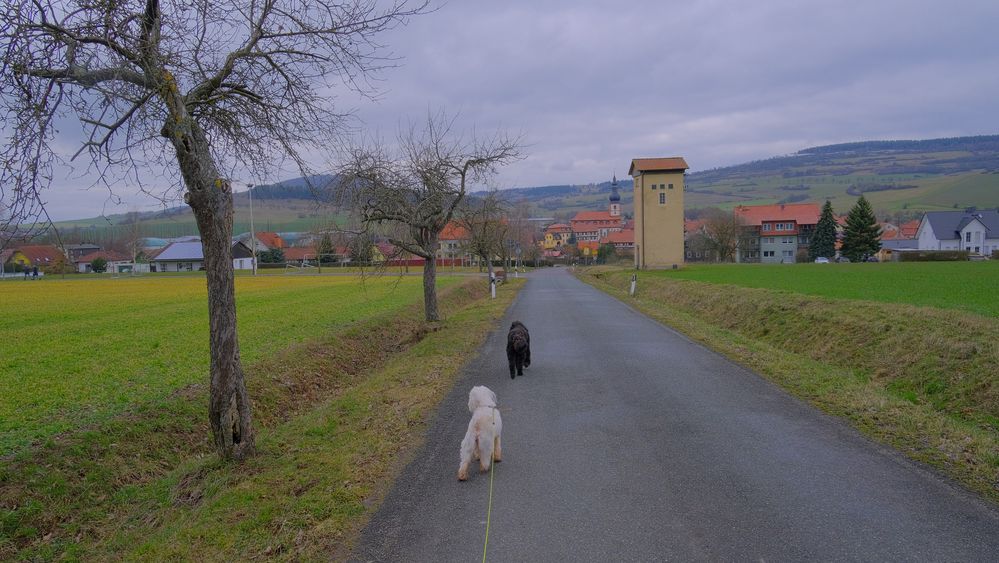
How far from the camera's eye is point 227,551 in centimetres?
442

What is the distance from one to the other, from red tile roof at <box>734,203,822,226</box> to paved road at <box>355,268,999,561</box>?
288 ft

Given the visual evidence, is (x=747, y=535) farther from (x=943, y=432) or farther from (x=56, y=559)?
(x=56, y=559)

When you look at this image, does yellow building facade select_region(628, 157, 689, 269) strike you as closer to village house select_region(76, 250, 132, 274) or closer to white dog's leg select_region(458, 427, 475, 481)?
white dog's leg select_region(458, 427, 475, 481)

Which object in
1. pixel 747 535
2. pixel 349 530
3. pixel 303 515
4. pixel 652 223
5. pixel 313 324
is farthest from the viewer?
pixel 652 223

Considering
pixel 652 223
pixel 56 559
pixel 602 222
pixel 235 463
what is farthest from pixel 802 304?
pixel 602 222

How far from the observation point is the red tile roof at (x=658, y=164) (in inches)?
2292

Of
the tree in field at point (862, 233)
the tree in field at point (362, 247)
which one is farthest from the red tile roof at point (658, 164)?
the tree in field at point (362, 247)

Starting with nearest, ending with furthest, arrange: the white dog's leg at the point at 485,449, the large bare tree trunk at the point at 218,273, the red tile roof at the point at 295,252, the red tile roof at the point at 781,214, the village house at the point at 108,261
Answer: the white dog's leg at the point at 485,449
the large bare tree trunk at the point at 218,273
the red tile roof at the point at 781,214
the village house at the point at 108,261
the red tile roof at the point at 295,252

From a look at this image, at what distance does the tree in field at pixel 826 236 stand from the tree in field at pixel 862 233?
296 inches

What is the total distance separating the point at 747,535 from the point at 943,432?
155 inches

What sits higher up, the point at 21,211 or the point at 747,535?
the point at 21,211

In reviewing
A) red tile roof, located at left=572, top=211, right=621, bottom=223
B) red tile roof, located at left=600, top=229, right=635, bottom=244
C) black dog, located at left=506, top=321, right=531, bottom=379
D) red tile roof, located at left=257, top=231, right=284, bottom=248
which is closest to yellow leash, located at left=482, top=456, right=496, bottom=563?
black dog, located at left=506, top=321, right=531, bottom=379

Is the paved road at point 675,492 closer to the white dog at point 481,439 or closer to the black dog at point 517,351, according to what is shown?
the white dog at point 481,439

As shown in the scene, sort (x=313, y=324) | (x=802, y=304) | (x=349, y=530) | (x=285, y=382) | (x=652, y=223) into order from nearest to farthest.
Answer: (x=349, y=530), (x=285, y=382), (x=802, y=304), (x=313, y=324), (x=652, y=223)
